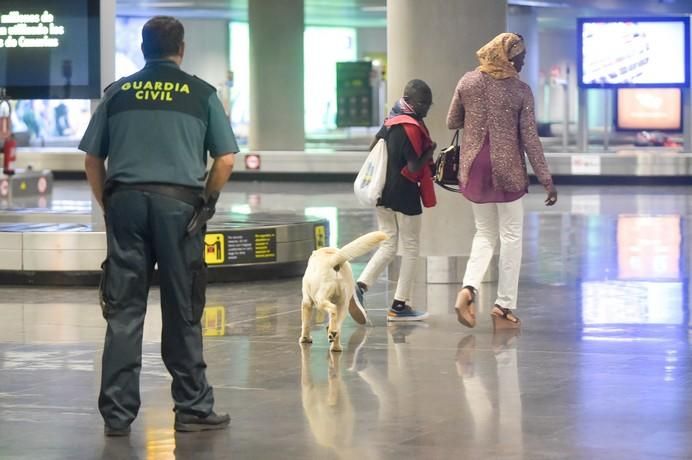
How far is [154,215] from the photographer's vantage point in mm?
5895

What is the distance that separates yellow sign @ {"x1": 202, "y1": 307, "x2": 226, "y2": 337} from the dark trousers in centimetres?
290

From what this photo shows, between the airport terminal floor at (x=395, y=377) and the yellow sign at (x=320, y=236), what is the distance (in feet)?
1.90

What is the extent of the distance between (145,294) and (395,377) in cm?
175

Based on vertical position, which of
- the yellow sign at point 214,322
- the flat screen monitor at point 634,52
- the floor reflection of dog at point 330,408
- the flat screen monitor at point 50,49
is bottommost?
the floor reflection of dog at point 330,408

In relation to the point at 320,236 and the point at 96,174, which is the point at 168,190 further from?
the point at 320,236

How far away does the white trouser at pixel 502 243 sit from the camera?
8.91 m

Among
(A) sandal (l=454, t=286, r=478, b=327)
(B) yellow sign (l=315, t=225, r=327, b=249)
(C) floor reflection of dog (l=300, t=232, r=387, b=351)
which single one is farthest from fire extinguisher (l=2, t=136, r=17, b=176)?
(C) floor reflection of dog (l=300, t=232, r=387, b=351)

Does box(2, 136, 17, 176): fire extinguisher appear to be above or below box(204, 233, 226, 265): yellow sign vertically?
→ above

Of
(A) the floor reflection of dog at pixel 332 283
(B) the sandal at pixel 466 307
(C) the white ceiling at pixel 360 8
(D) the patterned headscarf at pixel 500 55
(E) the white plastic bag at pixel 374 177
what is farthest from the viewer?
(C) the white ceiling at pixel 360 8

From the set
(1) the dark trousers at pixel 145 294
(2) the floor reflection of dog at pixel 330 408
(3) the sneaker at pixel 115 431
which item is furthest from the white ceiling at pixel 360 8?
(3) the sneaker at pixel 115 431

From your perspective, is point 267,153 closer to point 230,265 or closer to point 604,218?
point 604,218

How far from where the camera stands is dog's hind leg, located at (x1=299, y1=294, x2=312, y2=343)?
26.7 ft

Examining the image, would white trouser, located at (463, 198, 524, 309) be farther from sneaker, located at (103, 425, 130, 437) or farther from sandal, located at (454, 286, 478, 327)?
sneaker, located at (103, 425, 130, 437)

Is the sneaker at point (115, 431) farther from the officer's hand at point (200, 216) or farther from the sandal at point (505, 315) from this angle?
the sandal at point (505, 315)
